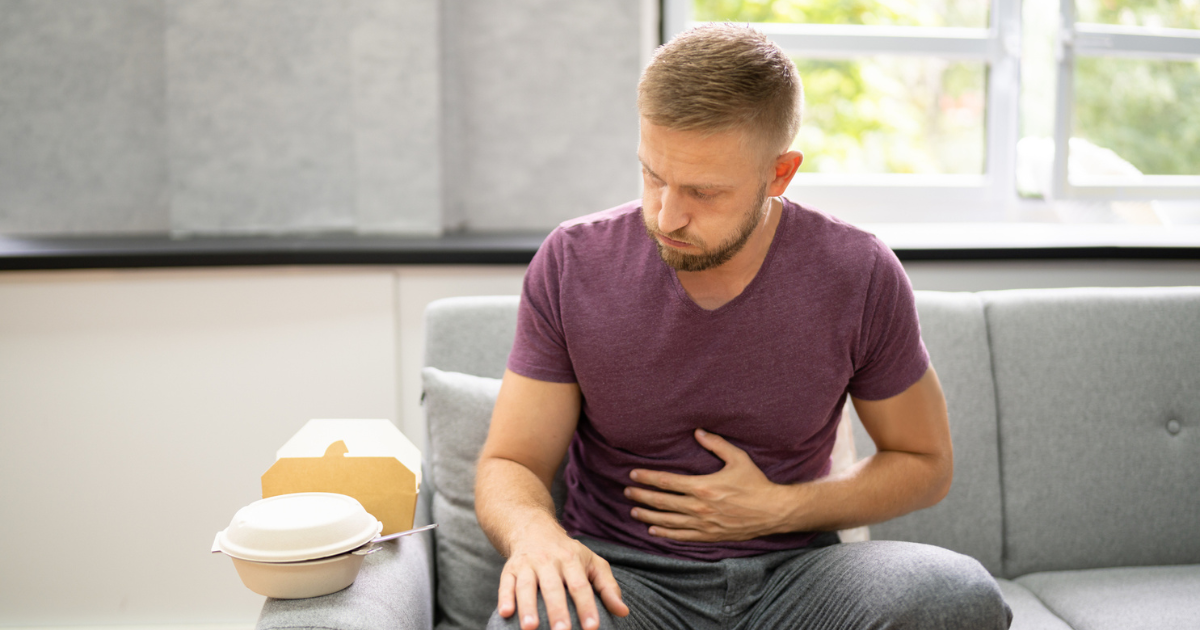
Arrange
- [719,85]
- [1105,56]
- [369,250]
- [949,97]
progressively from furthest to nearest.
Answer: [949,97]
[1105,56]
[369,250]
[719,85]

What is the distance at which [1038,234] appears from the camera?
2.19 meters

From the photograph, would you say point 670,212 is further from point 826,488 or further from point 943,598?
point 943,598

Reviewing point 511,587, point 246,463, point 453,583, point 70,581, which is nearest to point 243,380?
point 246,463

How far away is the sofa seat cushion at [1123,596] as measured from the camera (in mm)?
1327

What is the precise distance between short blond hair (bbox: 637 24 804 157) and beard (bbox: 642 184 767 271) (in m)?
0.09

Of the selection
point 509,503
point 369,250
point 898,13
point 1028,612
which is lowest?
point 1028,612

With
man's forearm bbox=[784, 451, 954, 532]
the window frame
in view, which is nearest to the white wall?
man's forearm bbox=[784, 451, 954, 532]

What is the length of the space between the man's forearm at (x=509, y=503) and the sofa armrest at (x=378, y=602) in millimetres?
122

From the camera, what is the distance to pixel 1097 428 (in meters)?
1.56

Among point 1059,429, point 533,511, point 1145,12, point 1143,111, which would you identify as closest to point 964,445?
point 1059,429

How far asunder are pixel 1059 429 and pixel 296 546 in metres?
1.32

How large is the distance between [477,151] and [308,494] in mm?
1266

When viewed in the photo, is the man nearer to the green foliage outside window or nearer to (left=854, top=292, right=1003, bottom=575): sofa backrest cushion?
(left=854, top=292, right=1003, bottom=575): sofa backrest cushion

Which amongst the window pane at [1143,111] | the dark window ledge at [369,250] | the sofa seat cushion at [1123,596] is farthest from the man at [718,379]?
the window pane at [1143,111]
